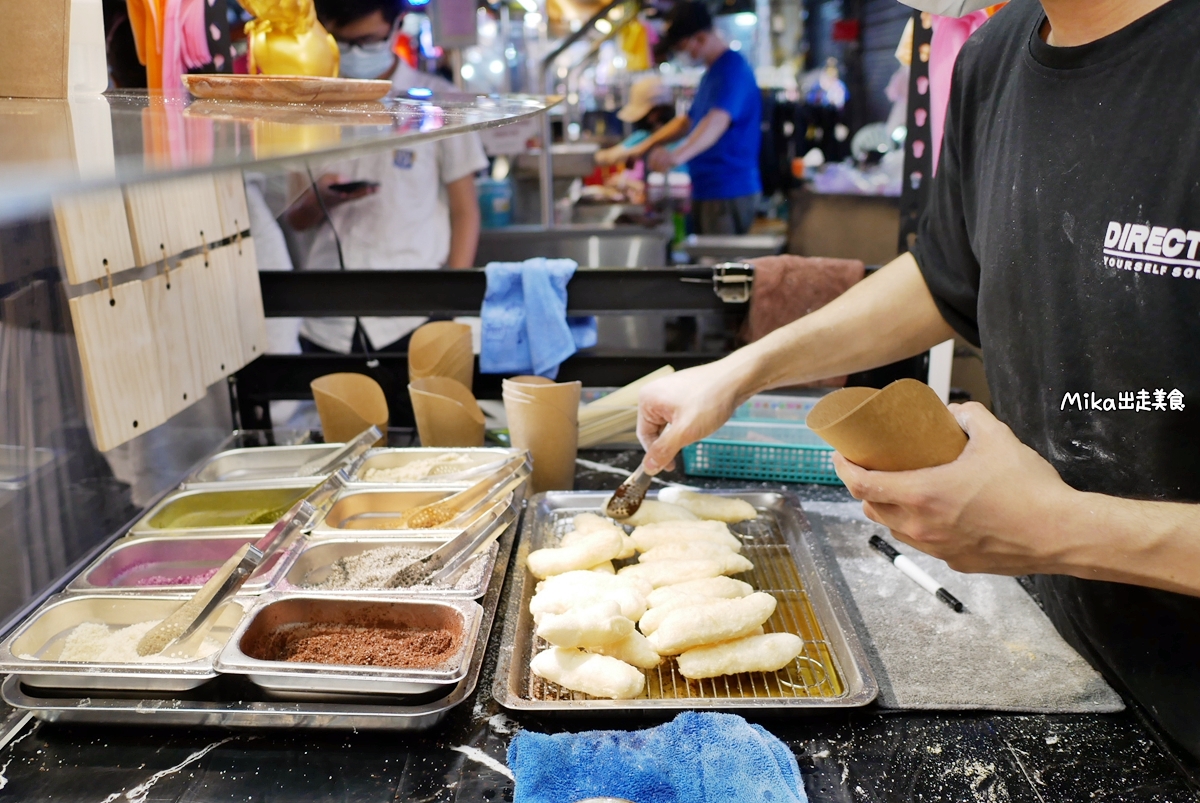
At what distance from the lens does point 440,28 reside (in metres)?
4.10

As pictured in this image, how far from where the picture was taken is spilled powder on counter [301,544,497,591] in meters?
1.62

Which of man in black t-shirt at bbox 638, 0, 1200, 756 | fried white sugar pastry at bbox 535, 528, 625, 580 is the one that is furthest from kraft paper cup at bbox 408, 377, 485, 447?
man in black t-shirt at bbox 638, 0, 1200, 756

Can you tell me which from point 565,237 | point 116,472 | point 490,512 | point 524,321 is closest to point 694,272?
point 524,321

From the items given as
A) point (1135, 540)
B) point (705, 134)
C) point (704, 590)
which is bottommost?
point (704, 590)

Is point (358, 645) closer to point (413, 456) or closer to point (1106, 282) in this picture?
point (413, 456)

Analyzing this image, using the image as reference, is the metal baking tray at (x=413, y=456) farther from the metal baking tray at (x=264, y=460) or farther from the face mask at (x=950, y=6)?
the face mask at (x=950, y=6)

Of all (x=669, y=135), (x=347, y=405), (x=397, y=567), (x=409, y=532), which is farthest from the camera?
(x=669, y=135)

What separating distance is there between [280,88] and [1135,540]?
1.35 m

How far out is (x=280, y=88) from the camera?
4.00 ft

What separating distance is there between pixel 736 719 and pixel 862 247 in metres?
4.99

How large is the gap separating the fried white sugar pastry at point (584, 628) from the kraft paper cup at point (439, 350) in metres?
1.16

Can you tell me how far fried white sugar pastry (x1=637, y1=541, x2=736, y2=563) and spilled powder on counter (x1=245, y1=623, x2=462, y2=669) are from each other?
1.51 feet

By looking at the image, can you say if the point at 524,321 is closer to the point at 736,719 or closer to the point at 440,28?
the point at 736,719

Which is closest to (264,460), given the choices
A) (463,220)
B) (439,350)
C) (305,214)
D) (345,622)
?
(439,350)
